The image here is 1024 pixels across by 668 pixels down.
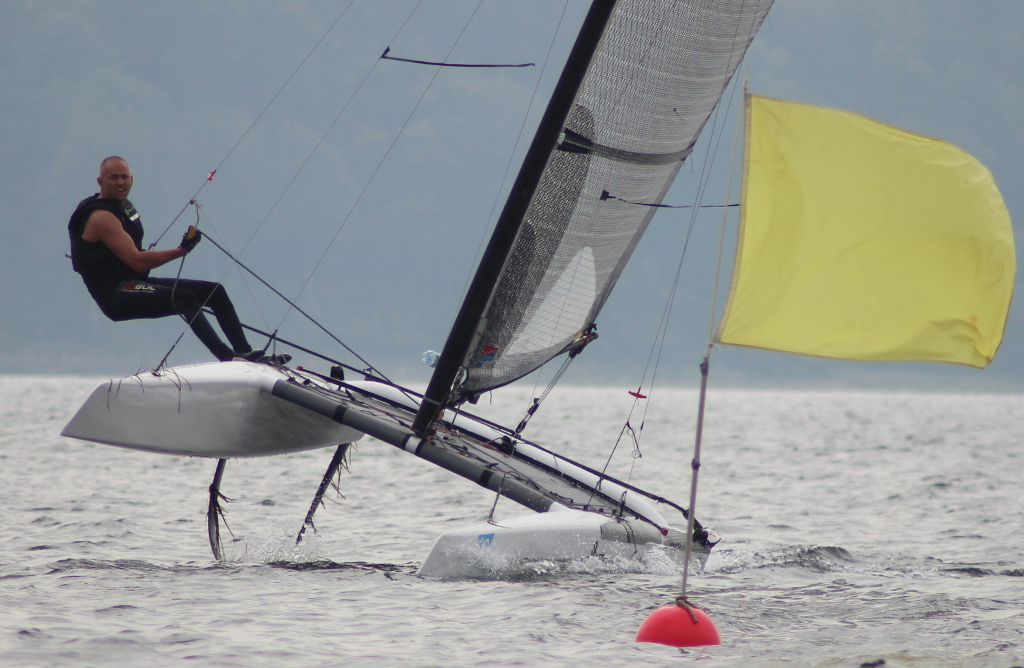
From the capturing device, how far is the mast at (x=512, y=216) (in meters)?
5.53

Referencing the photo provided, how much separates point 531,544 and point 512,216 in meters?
1.63

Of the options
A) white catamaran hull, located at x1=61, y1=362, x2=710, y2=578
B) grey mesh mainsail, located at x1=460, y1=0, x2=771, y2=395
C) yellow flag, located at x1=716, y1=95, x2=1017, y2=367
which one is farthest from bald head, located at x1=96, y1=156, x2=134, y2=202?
yellow flag, located at x1=716, y1=95, x2=1017, y2=367

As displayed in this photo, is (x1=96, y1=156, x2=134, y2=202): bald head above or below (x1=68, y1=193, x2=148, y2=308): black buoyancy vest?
above

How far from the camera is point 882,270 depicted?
13.0 feet

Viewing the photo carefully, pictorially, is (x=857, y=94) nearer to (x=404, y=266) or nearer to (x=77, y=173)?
(x=404, y=266)

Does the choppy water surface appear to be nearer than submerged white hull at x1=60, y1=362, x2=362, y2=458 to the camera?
Yes

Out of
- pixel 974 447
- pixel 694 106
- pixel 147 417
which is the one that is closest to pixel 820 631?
pixel 694 106

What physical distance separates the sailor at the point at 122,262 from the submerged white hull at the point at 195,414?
34 cm

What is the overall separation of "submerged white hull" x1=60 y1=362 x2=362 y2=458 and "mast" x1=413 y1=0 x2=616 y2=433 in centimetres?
78

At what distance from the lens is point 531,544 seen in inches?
222

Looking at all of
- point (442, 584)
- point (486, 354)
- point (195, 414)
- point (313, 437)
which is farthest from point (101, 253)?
point (442, 584)

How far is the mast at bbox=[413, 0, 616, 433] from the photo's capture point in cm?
553

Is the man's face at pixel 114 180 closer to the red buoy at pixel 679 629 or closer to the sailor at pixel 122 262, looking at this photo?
the sailor at pixel 122 262

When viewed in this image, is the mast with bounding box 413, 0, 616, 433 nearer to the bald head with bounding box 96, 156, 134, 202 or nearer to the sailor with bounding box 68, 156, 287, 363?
the sailor with bounding box 68, 156, 287, 363
